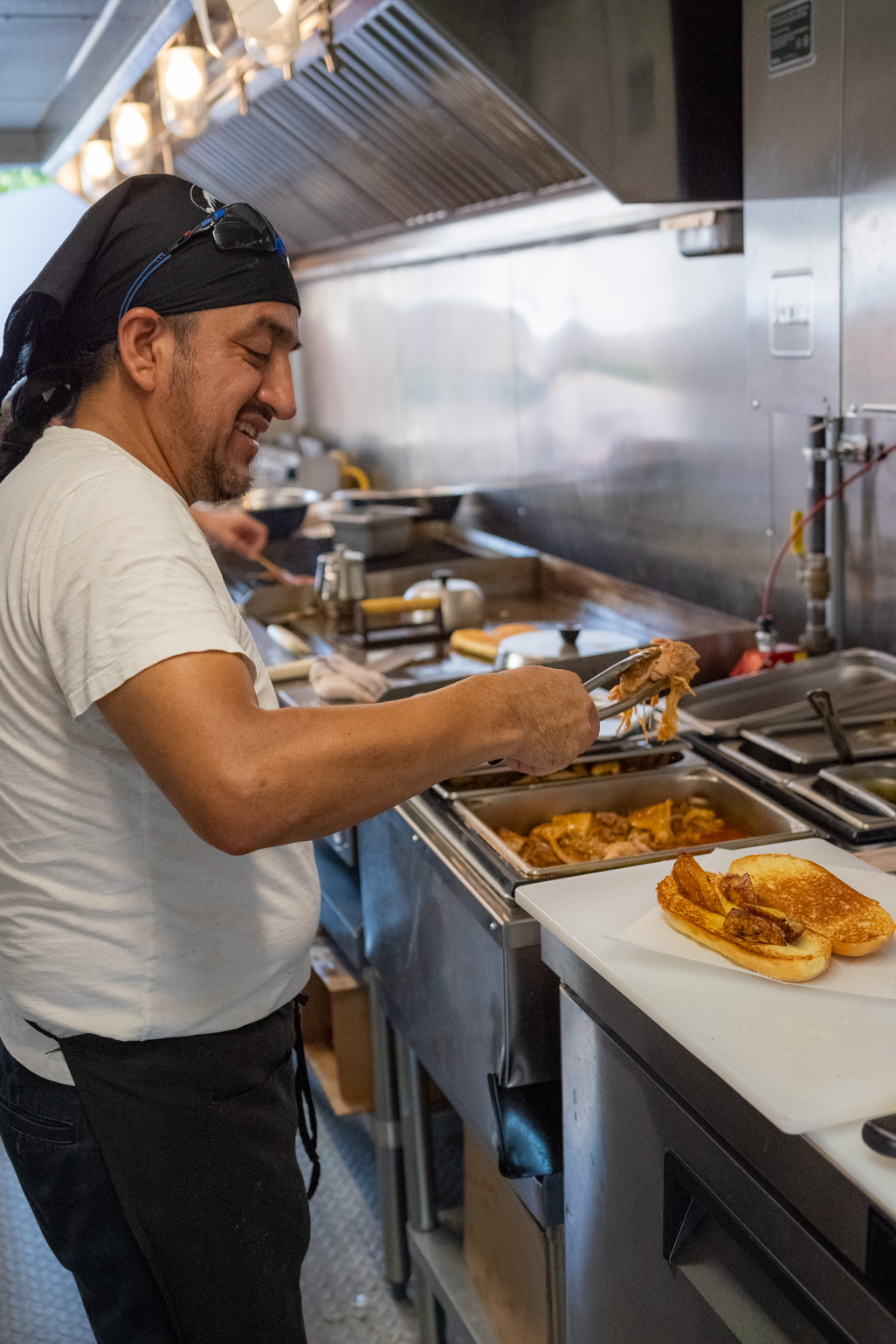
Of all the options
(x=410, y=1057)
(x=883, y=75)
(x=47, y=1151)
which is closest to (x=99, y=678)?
(x=47, y=1151)

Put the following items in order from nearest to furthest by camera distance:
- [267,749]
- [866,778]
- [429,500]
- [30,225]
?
[267,749] < [866,778] < [429,500] < [30,225]

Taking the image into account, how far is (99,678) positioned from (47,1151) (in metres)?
0.60

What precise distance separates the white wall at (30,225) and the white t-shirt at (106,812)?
6.13m

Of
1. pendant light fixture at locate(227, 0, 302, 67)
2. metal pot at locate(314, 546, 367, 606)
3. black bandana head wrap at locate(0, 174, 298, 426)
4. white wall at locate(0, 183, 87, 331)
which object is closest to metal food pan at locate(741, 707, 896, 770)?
black bandana head wrap at locate(0, 174, 298, 426)

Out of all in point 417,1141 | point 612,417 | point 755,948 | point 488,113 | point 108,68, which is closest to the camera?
point 755,948

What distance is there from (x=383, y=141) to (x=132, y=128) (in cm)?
100

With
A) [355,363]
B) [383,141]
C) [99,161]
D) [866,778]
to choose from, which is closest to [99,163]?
[99,161]

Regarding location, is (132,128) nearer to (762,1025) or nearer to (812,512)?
(812,512)

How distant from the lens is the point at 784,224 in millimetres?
2049

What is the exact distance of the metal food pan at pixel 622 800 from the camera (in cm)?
177

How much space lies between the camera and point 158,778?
1.04m

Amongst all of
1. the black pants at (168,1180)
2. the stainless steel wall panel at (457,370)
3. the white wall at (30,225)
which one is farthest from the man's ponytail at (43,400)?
the white wall at (30,225)

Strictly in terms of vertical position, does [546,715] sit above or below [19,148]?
below

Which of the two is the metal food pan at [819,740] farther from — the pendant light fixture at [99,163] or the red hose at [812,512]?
the pendant light fixture at [99,163]
